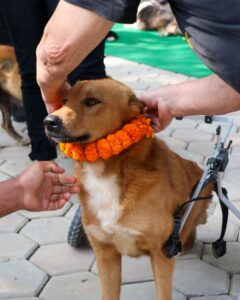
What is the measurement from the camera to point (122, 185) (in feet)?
6.93

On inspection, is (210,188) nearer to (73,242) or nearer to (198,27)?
(73,242)

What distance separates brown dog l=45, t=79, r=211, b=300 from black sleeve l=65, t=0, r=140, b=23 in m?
0.52

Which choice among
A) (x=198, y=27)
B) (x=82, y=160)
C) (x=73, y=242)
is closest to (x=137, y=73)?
(x=73, y=242)

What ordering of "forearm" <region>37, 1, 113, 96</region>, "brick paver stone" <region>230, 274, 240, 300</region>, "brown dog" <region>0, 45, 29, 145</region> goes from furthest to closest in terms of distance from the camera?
"brown dog" <region>0, 45, 29, 145</region>
"brick paver stone" <region>230, 274, 240, 300</region>
"forearm" <region>37, 1, 113, 96</region>

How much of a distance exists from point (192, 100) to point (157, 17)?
7393 mm

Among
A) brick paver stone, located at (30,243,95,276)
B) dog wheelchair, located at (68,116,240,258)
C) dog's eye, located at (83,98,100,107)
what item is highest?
dog's eye, located at (83,98,100,107)

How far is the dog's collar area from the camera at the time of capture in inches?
78.8

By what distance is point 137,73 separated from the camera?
641 cm

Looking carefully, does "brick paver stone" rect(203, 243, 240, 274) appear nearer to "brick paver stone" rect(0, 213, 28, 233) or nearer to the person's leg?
"brick paver stone" rect(0, 213, 28, 233)

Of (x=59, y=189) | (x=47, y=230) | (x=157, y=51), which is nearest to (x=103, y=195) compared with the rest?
(x=59, y=189)

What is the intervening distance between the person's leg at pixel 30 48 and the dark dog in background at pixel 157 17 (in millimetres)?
5805

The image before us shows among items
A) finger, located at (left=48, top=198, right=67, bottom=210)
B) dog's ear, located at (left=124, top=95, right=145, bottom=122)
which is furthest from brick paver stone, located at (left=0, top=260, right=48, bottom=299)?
dog's ear, located at (left=124, top=95, right=145, bottom=122)

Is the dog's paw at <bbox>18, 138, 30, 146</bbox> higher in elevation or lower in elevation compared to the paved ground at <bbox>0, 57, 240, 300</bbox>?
lower

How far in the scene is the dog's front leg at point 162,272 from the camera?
213cm
